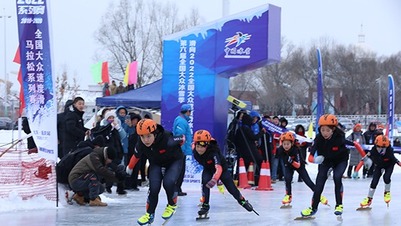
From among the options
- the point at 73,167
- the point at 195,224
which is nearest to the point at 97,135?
the point at 73,167

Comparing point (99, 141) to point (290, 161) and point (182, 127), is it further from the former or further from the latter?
point (290, 161)

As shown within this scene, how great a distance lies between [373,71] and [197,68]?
66650 millimetres

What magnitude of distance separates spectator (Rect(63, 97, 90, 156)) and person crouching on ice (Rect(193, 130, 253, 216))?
2.96 meters

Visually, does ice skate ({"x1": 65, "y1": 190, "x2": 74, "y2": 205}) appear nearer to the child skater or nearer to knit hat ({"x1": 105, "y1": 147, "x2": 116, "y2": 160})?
knit hat ({"x1": 105, "y1": 147, "x2": 116, "y2": 160})

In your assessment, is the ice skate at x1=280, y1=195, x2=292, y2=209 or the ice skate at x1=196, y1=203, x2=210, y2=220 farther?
the ice skate at x1=280, y1=195, x2=292, y2=209

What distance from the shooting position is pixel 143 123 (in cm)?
955

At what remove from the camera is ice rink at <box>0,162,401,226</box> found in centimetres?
1060

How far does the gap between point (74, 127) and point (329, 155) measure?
476cm

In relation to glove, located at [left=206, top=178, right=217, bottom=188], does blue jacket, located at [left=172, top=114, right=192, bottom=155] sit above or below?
above

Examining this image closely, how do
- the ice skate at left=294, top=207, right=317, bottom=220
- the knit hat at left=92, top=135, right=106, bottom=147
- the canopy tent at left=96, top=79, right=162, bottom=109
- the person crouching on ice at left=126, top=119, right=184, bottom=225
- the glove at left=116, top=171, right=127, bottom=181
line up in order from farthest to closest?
the canopy tent at left=96, top=79, right=162, bottom=109 → the knit hat at left=92, top=135, right=106, bottom=147 → the glove at left=116, top=171, right=127, bottom=181 → the ice skate at left=294, top=207, right=317, bottom=220 → the person crouching on ice at left=126, top=119, right=184, bottom=225

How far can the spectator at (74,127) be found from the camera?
514 inches

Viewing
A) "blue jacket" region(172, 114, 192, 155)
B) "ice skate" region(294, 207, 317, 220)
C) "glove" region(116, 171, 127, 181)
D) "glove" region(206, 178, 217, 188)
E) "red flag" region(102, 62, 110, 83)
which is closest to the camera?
"glove" region(206, 178, 217, 188)

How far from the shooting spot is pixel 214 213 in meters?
11.8

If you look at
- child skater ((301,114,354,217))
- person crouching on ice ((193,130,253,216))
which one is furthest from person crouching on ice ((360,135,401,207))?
person crouching on ice ((193,130,253,216))
